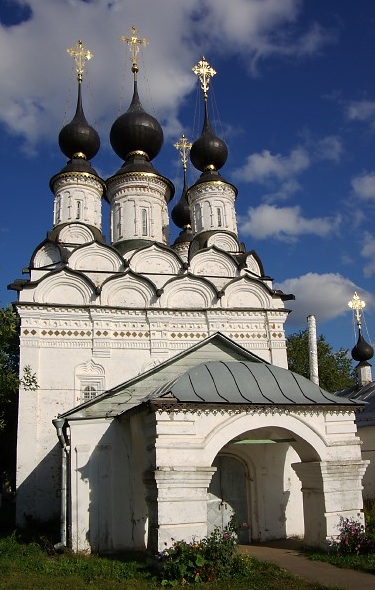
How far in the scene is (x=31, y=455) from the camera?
1043 centimetres

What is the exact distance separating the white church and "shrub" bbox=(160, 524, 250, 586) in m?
0.26

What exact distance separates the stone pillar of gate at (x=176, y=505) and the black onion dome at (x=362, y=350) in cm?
1112

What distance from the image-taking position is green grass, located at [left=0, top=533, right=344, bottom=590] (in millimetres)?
5715

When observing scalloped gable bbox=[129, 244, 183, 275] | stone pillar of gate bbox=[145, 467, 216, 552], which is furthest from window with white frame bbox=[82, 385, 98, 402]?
stone pillar of gate bbox=[145, 467, 216, 552]

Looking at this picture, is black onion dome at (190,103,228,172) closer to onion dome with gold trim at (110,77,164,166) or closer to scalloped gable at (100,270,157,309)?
onion dome with gold trim at (110,77,164,166)

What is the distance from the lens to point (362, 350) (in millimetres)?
16578

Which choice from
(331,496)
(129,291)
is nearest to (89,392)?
(129,291)

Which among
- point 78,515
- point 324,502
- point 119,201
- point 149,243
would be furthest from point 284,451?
point 119,201

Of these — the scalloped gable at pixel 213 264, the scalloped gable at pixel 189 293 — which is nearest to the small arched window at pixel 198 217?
the scalloped gable at pixel 213 264

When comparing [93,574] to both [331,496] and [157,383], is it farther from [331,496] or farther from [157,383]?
[331,496]

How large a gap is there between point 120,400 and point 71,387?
119 inches

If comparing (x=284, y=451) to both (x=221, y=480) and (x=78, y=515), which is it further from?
(x=78, y=515)

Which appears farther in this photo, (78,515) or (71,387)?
(71,387)

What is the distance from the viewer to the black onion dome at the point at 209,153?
16.7m
